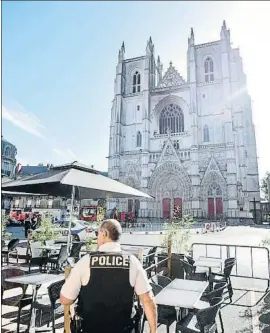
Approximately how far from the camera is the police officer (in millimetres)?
2055

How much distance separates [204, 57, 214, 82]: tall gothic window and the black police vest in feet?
122

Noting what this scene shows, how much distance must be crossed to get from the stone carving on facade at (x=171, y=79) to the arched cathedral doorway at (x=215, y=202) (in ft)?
55.4

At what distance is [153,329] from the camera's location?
82.0 inches

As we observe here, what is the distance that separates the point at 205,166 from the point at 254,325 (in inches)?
1114

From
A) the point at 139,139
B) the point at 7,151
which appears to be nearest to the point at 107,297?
the point at 139,139

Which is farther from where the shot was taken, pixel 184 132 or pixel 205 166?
pixel 184 132

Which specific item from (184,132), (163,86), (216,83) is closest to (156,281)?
(184,132)

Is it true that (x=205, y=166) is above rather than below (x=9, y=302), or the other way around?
above

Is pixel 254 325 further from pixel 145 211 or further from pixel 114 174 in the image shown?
pixel 114 174

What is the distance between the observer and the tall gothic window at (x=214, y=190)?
3103cm

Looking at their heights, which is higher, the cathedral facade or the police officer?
the cathedral facade

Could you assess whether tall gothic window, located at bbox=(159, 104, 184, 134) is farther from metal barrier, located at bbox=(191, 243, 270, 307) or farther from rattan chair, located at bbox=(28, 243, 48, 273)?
rattan chair, located at bbox=(28, 243, 48, 273)

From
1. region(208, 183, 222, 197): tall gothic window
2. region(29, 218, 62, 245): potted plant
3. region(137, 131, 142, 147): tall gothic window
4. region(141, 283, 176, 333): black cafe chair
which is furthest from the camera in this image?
region(137, 131, 142, 147): tall gothic window

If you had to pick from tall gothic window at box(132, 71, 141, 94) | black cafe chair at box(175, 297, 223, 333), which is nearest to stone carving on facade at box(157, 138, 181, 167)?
tall gothic window at box(132, 71, 141, 94)
